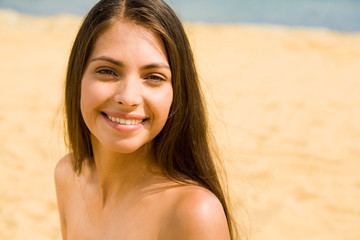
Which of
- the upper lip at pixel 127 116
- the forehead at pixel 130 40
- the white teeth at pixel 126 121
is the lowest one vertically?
the white teeth at pixel 126 121

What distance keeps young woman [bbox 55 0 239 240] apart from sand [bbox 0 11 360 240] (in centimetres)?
75

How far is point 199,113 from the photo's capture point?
214 cm

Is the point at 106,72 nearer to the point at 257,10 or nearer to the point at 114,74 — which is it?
the point at 114,74

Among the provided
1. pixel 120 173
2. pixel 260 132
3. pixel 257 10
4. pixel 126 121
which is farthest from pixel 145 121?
pixel 257 10

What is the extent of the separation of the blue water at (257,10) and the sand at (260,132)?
1040cm

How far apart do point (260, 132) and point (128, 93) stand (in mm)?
5029

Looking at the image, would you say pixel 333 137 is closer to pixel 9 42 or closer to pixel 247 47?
pixel 247 47

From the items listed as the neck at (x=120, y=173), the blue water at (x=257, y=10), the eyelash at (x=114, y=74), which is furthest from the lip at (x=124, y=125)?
the blue water at (x=257, y=10)

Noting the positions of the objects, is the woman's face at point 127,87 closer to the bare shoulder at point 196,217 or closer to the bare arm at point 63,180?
the bare shoulder at point 196,217

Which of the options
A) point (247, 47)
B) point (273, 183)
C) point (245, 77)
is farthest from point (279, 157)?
point (247, 47)

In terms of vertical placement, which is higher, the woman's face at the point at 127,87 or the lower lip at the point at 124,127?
the woman's face at the point at 127,87

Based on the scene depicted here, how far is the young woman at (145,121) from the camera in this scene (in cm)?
189

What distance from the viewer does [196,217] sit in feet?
6.05

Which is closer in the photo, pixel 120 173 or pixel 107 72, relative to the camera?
pixel 107 72
